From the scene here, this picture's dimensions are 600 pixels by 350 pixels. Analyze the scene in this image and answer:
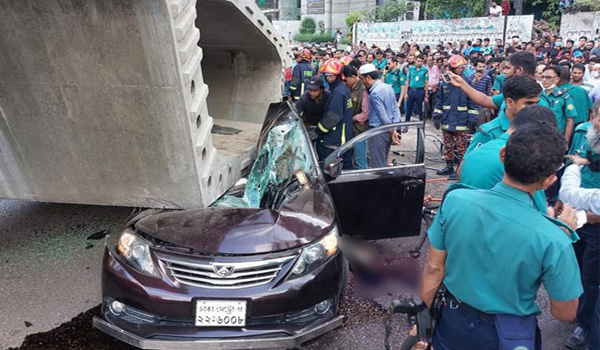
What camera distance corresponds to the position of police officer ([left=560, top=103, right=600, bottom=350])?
2787mm

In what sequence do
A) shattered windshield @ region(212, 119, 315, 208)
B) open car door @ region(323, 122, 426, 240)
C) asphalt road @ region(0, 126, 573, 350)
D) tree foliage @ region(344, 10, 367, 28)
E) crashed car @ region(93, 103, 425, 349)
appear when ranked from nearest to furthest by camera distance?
crashed car @ region(93, 103, 425, 349) → asphalt road @ region(0, 126, 573, 350) → shattered windshield @ region(212, 119, 315, 208) → open car door @ region(323, 122, 426, 240) → tree foliage @ region(344, 10, 367, 28)

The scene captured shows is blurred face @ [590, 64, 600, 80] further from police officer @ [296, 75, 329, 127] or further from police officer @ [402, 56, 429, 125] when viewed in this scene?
police officer @ [296, 75, 329, 127]

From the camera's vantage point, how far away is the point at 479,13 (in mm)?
22000

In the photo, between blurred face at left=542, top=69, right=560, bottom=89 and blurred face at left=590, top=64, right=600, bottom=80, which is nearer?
blurred face at left=542, top=69, right=560, bottom=89

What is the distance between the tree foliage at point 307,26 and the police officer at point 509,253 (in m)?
42.4

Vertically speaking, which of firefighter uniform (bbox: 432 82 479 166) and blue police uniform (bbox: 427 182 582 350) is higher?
blue police uniform (bbox: 427 182 582 350)

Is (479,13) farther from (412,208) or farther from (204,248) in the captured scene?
(204,248)

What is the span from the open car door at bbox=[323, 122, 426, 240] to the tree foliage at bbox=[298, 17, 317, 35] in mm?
40074

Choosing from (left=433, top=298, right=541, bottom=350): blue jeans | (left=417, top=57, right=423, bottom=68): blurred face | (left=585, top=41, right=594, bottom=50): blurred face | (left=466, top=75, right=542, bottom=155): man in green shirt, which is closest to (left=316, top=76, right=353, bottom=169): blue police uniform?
(left=466, top=75, right=542, bottom=155): man in green shirt

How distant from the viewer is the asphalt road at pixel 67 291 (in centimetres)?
317

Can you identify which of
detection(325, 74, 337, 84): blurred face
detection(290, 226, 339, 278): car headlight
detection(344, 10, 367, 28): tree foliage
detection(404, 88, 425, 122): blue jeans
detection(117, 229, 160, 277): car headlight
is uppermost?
detection(344, 10, 367, 28): tree foliage

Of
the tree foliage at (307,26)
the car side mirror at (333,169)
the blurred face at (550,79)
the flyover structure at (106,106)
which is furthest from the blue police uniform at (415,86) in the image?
the tree foliage at (307,26)

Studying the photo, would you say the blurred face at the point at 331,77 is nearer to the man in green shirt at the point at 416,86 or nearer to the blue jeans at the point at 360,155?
the blue jeans at the point at 360,155

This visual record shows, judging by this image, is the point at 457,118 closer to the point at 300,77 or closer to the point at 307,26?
the point at 300,77
